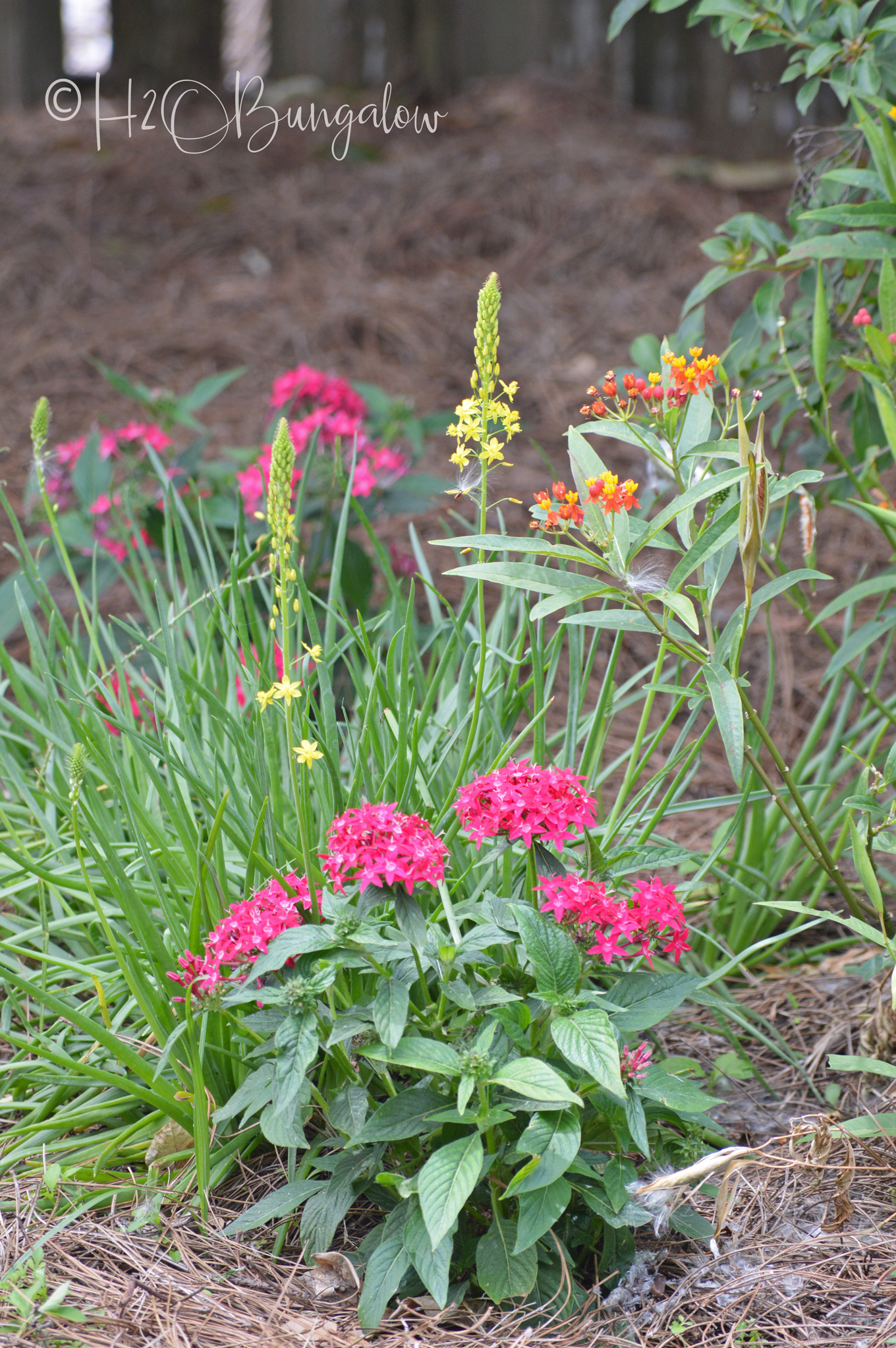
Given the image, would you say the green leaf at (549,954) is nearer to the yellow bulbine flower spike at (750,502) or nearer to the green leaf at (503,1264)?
the green leaf at (503,1264)

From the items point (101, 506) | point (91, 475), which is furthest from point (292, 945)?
point (91, 475)

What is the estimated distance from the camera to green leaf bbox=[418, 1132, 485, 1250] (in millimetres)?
985

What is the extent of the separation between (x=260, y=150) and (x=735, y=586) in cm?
353

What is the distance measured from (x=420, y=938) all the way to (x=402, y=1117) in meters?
0.21

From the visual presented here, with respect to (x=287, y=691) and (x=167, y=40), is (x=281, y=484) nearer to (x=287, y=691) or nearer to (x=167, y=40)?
(x=287, y=691)

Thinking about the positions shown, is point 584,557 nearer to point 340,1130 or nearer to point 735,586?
point 340,1130

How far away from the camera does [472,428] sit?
122cm

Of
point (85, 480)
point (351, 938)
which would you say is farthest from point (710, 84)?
point (351, 938)

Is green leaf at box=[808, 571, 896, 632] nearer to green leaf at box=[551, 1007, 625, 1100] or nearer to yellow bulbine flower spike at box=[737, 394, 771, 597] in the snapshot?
yellow bulbine flower spike at box=[737, 394, 771, 597]

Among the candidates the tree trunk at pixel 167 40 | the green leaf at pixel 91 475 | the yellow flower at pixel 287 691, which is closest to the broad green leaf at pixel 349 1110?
the yellow flower at pixel 287 691

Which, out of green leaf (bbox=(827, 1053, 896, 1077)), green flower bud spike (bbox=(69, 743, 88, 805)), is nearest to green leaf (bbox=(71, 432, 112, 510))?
green flower bud spike (bbox=(69, 743, 88, 805))

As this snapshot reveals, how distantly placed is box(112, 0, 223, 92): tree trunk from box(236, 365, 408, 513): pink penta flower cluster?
12.8 feet

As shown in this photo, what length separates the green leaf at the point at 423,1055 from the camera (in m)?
1.07

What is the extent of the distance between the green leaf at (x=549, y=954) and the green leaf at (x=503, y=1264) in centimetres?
28
